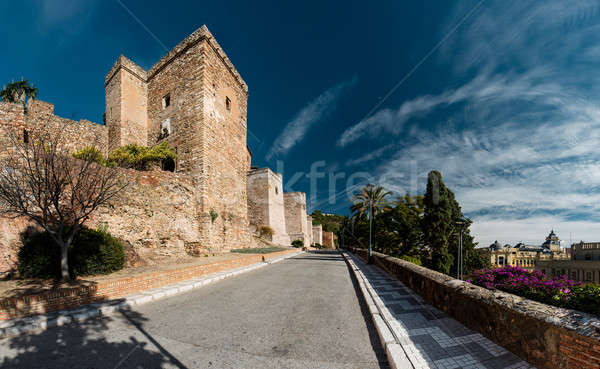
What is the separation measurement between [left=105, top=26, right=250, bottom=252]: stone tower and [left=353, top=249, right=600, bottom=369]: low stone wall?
12.5m

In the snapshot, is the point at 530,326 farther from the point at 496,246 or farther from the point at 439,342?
the point at 496,246

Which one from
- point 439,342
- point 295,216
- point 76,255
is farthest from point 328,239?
point 439,342

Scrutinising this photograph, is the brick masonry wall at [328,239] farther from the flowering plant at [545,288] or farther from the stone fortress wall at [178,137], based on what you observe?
the flowering plant at [545,288]

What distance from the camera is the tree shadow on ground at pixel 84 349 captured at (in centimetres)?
319

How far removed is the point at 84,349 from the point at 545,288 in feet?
25.9

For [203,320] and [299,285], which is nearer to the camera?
[203,320]

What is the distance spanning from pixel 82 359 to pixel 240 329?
2215 mm

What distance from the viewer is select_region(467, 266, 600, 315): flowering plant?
10.4ft

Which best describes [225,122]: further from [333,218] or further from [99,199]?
[333,218]

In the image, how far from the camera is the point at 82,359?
130 inches

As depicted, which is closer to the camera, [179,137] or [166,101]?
[179,137]

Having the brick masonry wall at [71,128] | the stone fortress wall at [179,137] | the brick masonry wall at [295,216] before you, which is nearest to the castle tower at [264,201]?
the brick masonry wall at [295,216]

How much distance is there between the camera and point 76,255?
7074 mm

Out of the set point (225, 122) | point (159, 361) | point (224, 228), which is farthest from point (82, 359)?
point (225, 122)
